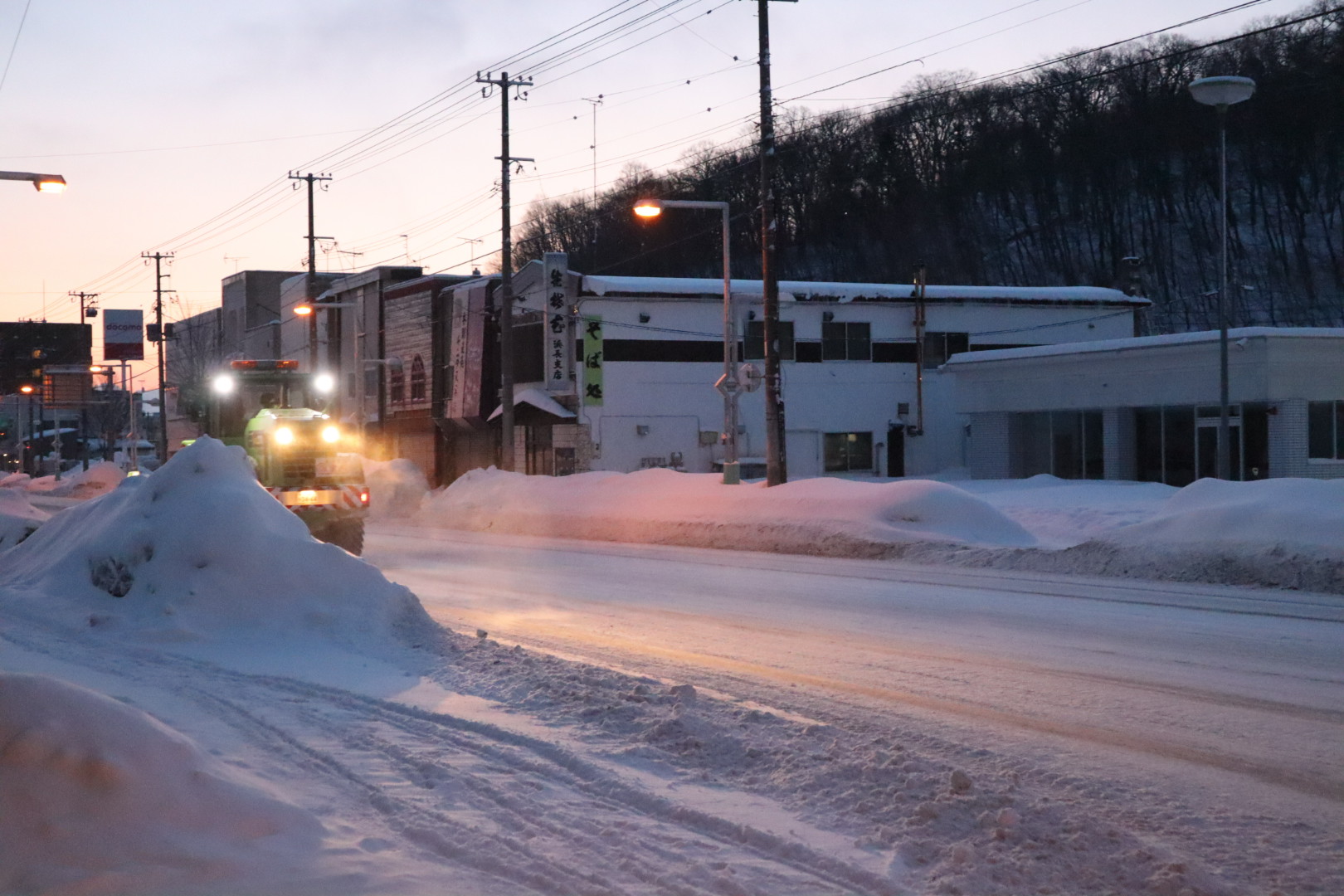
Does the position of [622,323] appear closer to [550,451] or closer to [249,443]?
[550,451]

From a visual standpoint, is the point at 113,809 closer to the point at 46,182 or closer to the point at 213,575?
the point at 213,575

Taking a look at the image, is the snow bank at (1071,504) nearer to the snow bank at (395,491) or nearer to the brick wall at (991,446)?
the brick wall at (991,446)

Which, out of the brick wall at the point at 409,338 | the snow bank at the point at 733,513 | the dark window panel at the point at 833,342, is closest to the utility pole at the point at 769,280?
the snow bank at the point at 733,513

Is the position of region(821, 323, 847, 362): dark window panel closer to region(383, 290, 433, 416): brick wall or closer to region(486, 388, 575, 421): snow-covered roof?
region(486, 388, 575, 421): snow-covered roof

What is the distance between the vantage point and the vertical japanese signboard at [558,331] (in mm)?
44219

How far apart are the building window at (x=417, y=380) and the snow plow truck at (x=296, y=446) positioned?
32.1m

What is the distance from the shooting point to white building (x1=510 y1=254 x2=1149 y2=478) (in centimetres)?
4562

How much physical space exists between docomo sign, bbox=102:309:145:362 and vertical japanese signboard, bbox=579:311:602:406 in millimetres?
64054

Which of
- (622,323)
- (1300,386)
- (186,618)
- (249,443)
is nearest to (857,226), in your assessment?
(622,323)

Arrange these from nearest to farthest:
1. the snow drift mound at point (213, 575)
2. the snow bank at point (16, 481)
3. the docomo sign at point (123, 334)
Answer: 1. the snow drift mound at point (213, 575)
2. the snow bank at point (16, 481)
3. the docomo sign at point (123, 334)

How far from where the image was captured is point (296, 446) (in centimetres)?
2089

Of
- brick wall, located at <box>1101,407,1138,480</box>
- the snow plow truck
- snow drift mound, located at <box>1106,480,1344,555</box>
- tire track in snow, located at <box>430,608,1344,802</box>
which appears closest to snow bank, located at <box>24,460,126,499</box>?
the snow plow truck

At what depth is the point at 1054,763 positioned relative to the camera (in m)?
7.14

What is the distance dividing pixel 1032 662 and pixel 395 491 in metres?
32.2
